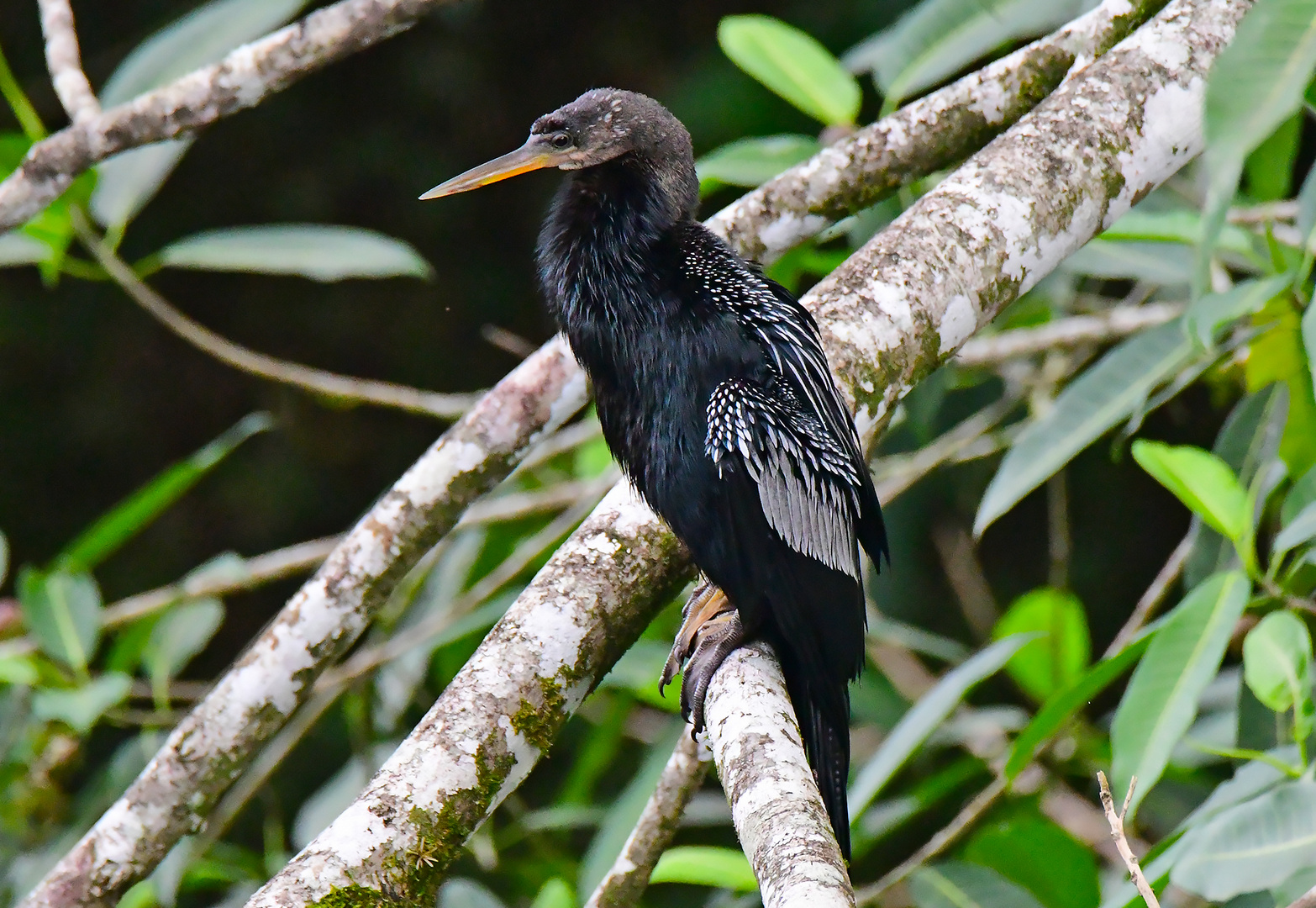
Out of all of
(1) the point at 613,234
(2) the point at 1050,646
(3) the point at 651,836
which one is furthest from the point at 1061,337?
(3) the point at 651,836

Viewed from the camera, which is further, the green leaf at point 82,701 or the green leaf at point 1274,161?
the green leaf at point 82,701

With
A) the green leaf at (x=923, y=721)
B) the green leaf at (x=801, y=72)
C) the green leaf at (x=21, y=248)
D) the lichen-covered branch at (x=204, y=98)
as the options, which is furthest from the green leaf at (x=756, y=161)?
the green leaf at (x=21, y=248)

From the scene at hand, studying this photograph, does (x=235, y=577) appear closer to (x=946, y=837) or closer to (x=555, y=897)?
(x=555, y=897)

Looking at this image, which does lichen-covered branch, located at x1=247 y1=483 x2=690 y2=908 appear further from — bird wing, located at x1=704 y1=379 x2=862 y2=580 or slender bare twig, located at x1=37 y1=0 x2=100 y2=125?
slender bare twig, located at x1=37 y1=0 x2=100 y2=125

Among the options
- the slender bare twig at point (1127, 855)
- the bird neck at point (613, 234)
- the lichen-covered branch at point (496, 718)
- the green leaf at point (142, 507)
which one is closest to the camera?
the slender bare twig at point (1127, 855)

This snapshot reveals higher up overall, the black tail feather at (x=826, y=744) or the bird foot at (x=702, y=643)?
the bird foot at (x=702, y=643)

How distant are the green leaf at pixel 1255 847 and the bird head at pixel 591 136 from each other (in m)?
1.12

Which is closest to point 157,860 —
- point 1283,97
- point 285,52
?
point 285,52

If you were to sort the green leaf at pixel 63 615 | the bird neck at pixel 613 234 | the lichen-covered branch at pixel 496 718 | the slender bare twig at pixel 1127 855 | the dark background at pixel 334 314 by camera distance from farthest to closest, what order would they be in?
the dark background at pixel 334 314 < the green leaf at pixel 63 615 < the bird neck at pixel 613 234 < the lichen-covered branch at pixel 496 718 < the slender bare twig at pixel 1127 855

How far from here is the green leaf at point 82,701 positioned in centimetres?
218

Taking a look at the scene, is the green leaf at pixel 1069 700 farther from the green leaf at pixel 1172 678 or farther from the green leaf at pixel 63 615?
the green leaf at pixel 63 615

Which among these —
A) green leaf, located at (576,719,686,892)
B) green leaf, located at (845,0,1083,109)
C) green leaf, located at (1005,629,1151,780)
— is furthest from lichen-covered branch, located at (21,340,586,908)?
green leaf, located at (845,0,1083,109)

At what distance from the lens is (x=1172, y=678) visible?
156cm

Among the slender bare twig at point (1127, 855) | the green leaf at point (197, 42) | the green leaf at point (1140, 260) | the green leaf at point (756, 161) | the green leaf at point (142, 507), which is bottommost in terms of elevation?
the slender bare twig at point (1127, 855)
